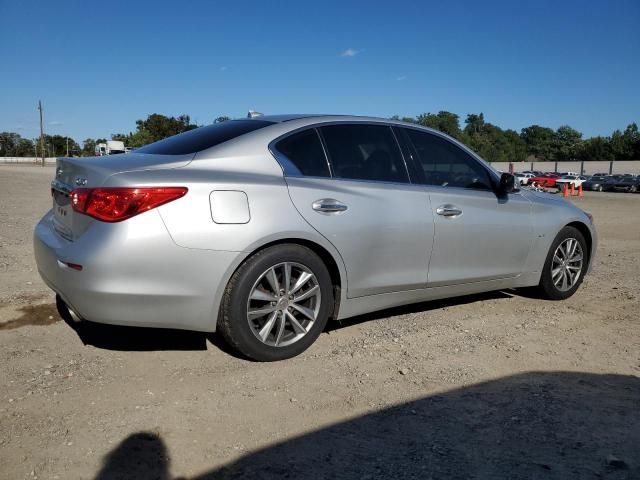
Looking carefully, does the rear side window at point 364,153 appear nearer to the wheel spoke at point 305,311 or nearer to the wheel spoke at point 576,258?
the wheel spoke at point 305,311

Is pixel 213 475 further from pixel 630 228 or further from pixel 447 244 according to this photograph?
pixel 630 228

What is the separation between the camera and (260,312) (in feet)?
11.0

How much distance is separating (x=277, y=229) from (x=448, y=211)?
1.51 meters

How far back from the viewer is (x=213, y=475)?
2.24 meters

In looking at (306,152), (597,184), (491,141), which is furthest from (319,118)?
(491,141)

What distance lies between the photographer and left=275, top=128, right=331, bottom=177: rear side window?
363cm

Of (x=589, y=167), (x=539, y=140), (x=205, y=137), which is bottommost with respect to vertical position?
(x=205, y=137)

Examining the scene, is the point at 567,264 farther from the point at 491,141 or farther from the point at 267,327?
the point at 491,141

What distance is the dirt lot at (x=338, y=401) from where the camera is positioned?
235 cm

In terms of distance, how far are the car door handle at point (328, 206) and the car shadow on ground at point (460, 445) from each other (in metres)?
1.30

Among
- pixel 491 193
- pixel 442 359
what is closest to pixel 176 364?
pixel 442 359

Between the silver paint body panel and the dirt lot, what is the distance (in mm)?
383

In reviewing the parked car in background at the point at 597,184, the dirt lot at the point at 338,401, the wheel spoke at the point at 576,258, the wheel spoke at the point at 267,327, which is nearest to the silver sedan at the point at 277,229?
the wheel spoke at the point at 267,327

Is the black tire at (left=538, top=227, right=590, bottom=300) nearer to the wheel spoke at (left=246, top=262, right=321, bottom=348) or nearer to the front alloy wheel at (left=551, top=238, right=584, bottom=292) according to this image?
the front alloy wheel at (left=551, top=238, right=584, bottom=292)
